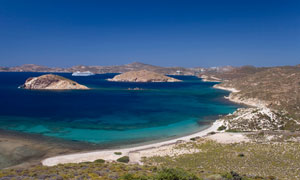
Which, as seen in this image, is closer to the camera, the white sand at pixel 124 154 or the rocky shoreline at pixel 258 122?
the white sand at pixel 124 154

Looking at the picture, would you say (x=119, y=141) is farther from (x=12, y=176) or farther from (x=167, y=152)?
(x=12, y=176)

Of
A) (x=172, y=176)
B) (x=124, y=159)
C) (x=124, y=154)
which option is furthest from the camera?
(x=124, y=154)

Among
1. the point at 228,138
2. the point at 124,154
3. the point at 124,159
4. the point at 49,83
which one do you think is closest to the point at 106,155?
the point at 124,154

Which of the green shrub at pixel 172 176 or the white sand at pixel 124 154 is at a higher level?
the green shrub at pixel 172 176

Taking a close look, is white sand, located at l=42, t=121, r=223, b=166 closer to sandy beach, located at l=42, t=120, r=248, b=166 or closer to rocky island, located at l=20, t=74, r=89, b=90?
sandy beach, located at l=42, t=120, r=248, b=166

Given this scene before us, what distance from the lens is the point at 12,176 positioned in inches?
875

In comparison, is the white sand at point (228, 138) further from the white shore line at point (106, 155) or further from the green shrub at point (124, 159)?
the green shrub at point (124, 159)

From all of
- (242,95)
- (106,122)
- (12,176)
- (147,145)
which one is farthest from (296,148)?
(242,95)

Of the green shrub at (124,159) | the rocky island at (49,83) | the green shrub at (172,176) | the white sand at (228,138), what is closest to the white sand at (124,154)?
the green shrub at (124,159)

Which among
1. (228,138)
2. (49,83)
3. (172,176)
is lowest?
(228,138)

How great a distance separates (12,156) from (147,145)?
22.7 metres


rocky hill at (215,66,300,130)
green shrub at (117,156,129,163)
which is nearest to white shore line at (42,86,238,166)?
green shrub at (117,156,129,163)

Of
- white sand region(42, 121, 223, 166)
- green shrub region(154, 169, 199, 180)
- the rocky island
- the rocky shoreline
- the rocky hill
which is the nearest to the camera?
green shrub region(154, 169, 199, 180)

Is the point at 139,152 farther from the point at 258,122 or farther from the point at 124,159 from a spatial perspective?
the point at 258,122
